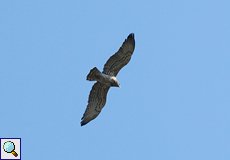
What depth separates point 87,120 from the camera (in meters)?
20.8

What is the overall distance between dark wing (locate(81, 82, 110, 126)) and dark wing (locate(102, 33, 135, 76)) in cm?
74

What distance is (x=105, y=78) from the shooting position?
1972 centimetres

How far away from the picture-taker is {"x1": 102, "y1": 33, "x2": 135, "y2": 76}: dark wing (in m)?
19.6

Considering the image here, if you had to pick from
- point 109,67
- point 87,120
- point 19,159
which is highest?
point 109,67

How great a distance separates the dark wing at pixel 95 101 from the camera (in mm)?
20453

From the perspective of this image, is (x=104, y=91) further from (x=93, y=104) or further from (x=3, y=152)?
(x=3, y=152)

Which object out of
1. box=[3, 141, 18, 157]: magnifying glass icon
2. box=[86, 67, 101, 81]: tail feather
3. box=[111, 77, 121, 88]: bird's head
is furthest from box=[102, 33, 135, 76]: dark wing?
box=[3, 141, 18, 157]: magnifying glass icon

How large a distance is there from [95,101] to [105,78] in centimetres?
137

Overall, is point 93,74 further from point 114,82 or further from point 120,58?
point 120,58

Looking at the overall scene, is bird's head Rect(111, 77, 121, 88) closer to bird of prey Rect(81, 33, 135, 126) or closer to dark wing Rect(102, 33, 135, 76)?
bird of prey Rect(81, 33, 135, 126)

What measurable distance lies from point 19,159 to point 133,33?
6.73m

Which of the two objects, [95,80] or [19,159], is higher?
[95,80]

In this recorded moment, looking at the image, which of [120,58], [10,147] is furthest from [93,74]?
[10,147]

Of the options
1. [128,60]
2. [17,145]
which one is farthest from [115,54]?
[17,145]
